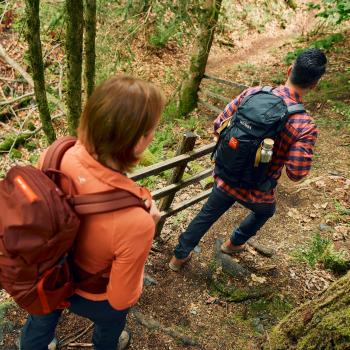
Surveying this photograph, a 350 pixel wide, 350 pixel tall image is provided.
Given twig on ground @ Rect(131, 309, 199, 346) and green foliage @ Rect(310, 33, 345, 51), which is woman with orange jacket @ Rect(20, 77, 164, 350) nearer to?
twig on ground @ Rect(131, 309, 199, 346)

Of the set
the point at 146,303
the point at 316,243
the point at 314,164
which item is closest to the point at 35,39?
the point at 146,303

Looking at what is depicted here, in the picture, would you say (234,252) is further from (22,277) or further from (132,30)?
(132,30)

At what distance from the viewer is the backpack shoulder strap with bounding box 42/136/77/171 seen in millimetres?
1869

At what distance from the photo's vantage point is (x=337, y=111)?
329 inches

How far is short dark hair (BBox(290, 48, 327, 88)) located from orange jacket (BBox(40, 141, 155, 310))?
6.16ft

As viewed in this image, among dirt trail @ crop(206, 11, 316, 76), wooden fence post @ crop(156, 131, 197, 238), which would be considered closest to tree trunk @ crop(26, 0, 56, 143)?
wooden fence post @ crop(156, 131, 197, 238)

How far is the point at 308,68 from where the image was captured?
116 inches

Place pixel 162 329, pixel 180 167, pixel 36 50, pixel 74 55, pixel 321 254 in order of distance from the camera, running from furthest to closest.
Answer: pixel 74 55, pixel 36 50, pixel 321 254, pixel 180 167, pixel 162 329

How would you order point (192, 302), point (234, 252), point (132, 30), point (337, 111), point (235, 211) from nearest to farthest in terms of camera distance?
point (192, 302) → point (234, 252) → point (235, 211) → point (132, 30) → point (337, 111)

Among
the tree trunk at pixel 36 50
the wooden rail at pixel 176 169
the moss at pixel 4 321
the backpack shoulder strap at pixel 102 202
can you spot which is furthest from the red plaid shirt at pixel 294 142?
the tree trunk at pixel 36 50

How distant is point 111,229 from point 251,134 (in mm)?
1690

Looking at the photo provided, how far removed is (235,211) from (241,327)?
2.11 meters

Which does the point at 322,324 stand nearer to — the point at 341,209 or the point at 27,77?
the point at 341,209

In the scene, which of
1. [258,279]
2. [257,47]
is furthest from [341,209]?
[257,47]
